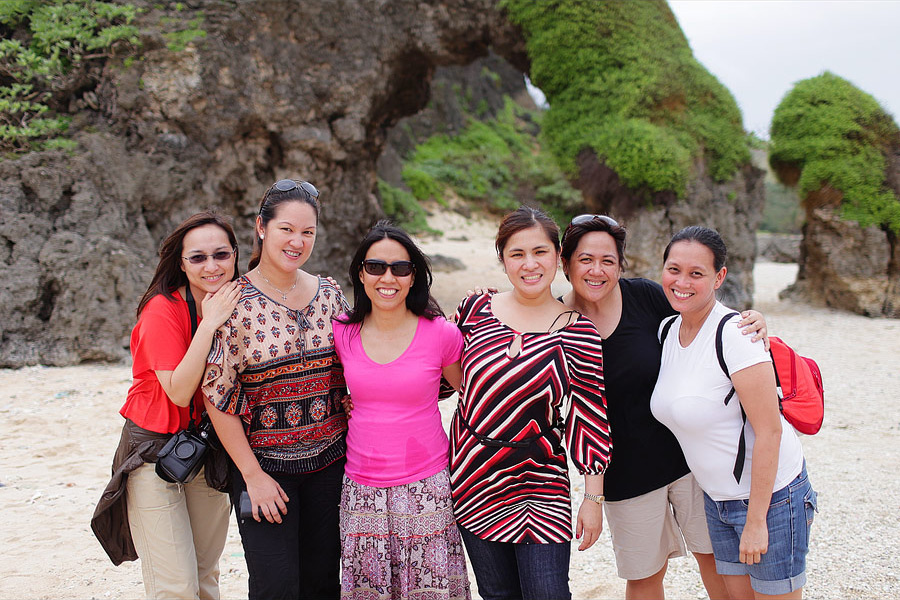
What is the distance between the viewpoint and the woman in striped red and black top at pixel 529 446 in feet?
7.48

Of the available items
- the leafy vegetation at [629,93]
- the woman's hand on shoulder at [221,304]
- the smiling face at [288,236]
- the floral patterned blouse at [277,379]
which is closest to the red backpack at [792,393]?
the floral patterned blouse at [277,379]

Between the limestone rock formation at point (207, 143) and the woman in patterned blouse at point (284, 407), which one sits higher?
the limestone rock formation at point (207, 143)

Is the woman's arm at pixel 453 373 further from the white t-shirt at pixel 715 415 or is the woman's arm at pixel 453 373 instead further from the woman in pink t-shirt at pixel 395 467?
the white t-shirt at pixel 715 415

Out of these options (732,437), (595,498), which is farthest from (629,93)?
(595,498)

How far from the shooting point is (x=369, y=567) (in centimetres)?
241

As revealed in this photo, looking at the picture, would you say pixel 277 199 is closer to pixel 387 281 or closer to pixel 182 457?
pixel 387 281

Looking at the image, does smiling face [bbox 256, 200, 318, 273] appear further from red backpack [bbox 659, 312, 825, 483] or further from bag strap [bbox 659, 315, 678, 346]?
red backpack [bbox 659, 312, 825, 483]

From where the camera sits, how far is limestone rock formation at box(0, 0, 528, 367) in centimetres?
819

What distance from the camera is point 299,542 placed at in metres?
2.57

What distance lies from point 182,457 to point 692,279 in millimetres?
2299

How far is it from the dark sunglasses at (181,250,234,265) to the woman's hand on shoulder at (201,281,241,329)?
A: 182 mm

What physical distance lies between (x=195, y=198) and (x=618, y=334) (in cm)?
958

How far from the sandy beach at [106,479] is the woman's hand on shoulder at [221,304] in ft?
6.95

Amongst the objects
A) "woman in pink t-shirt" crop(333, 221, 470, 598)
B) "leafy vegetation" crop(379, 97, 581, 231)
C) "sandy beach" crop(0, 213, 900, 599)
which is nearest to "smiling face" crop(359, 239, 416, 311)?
"woman in pink t-shirt" crop(333, 221, 470, 598)
